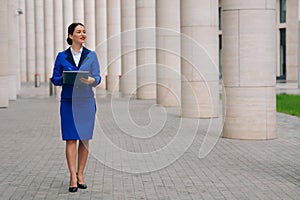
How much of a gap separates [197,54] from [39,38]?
47602 mm

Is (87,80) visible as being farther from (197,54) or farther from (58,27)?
(58,27)

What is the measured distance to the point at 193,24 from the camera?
63.2 feet

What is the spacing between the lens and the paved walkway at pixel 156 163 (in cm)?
827

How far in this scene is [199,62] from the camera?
18.9 m

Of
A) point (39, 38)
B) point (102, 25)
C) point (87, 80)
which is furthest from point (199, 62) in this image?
point (39, 38)

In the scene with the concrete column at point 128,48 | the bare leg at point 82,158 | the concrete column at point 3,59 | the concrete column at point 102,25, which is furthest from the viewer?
the concrete column at point 102,25

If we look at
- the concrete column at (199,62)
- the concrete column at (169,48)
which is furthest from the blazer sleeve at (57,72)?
the concrete column at (169,48)

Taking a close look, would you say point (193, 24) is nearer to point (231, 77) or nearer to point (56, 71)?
point (231, 77)

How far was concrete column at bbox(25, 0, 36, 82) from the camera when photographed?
213 ft

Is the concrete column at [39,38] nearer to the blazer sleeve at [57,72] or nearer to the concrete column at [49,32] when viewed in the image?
the concrete column at [49,32]

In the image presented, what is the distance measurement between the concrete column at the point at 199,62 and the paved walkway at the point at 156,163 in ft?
5.40

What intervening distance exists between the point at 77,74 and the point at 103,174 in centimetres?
220

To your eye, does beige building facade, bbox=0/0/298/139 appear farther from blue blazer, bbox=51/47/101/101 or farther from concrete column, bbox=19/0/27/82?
concrete column, bbox=19/0/27/82

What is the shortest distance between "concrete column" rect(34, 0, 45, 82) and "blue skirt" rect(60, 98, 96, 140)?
56018 millimetres
